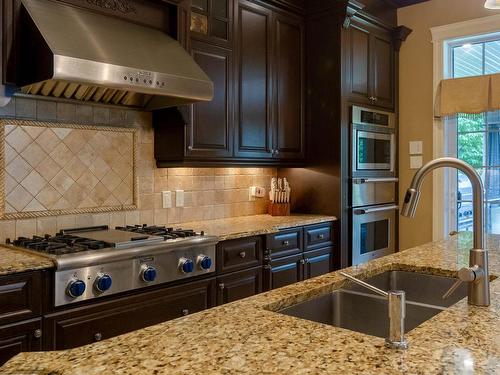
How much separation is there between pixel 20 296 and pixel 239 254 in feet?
4.26

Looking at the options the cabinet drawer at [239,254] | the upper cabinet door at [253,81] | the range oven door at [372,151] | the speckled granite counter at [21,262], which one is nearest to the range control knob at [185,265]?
the cabinet drawer at [239,254]

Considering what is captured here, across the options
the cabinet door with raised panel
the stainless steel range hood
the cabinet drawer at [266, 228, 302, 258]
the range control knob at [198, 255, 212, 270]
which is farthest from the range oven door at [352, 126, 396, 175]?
the range control knob at [198, 255, 212, 270]

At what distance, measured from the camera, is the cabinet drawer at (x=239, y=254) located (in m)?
2.77

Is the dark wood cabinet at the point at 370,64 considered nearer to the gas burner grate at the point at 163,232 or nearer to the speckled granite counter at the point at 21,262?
the gas burner grate at the point at 163,232

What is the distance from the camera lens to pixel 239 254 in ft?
9.48

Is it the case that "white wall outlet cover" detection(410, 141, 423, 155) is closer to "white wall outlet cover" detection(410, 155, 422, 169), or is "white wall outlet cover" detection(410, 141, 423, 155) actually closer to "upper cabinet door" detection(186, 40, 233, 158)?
"white wall outlet cover" detection(410, 155, 422, 169)

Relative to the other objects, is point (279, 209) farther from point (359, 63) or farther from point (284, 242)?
point (359, 63)

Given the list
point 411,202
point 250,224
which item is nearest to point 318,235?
point 250,224

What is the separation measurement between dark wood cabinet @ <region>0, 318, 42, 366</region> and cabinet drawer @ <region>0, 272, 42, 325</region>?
3 centimetres

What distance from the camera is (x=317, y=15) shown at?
3898 millimetres

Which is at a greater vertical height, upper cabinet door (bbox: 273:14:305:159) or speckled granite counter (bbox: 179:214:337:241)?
upper cabinet door (bbox: 273:14:305:159)

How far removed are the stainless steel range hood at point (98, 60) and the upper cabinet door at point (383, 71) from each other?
2.04 m

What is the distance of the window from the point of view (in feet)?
13.4

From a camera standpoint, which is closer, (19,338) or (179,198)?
(19,338)
